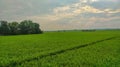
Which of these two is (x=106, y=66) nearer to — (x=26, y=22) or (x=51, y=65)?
(x=51, y=65)

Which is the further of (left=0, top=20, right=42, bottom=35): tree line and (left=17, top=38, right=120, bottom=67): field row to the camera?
(left=0, top=20, right=42, bottom=35): tree line

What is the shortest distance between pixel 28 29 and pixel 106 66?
10675 centimetres

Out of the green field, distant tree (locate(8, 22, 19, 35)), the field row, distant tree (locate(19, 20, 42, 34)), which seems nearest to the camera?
the field row

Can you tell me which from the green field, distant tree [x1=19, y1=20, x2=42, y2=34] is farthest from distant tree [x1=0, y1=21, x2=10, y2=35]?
the green field

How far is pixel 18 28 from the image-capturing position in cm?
11269

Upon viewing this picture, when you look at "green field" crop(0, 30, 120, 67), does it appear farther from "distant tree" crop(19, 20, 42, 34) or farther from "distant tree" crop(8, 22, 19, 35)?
"distant tree" crop(19, 20, 42, 34)

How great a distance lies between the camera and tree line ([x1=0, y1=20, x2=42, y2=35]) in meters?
106

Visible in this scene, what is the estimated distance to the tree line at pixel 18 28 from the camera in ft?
349

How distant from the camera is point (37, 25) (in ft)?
407

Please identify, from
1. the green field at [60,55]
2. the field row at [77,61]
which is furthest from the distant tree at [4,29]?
the field row at [77,61]

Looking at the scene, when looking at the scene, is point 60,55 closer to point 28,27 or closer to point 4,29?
point 4,29

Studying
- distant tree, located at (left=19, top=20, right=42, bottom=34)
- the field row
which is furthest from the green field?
distant tree, located at (left=19, top=20, right=42, bottom=34)

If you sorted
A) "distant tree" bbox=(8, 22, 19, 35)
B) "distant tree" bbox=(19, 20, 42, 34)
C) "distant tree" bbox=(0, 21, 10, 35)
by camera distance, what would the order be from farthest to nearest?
"distant tree" bbox=(19, 20, 42, 34) → "distant tree" bbox=(8, 22, 19, 35) → "distant tree" bbox=(0, 21, 10, 35)

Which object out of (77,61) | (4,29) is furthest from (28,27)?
(77,61)
